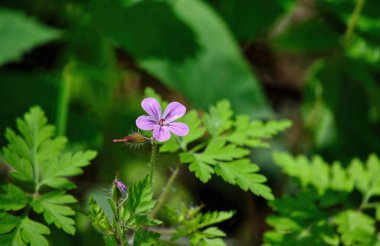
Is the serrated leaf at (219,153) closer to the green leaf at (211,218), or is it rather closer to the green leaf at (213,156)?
the green leaf at (213,156)

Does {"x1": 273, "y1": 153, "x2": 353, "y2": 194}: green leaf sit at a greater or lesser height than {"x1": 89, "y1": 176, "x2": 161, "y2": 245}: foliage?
greater

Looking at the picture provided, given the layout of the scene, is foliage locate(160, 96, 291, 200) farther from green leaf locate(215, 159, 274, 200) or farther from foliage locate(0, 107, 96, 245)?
foliage locate(0, 107, 96, 245)

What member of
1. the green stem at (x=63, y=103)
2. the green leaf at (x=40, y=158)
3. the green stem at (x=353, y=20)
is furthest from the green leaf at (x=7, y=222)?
the green stem at (x=353, y=20)

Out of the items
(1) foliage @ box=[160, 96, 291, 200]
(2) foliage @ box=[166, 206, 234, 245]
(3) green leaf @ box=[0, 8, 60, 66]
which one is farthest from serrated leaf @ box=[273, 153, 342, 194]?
(3) green leaf @ box=[0, 8, 60, 66]

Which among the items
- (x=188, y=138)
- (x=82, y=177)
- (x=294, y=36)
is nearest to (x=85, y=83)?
(x=82, y=177)

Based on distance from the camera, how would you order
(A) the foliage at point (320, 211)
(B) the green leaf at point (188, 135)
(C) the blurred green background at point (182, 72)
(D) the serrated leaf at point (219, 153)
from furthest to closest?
(C) the blurred green background at point (182, 72) → (A) the foliage at point (320, 211) → (B) the green leaf at point (188, 135) → (D) the serrated leaf at point (219, 153)

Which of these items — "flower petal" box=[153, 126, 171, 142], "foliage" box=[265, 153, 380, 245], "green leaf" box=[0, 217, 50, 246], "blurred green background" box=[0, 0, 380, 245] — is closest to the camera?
"flower petal" box=[153, 126, 171, 142]
